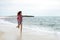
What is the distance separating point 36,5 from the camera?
17.1ft

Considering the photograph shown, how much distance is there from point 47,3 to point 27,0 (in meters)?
0.87

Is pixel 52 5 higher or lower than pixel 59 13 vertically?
higher

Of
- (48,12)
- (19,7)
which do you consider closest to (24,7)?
(19,7)

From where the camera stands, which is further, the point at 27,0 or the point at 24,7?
the point at 24,7

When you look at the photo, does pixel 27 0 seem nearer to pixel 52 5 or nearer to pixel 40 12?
pixel 40 12

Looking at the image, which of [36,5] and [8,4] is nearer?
[8,4]

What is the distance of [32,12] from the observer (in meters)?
5.10

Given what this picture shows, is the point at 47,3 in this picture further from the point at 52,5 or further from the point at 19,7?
the point at 19,7

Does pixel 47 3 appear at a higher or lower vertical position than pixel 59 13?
higher

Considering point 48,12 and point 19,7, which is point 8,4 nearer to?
point 19,7

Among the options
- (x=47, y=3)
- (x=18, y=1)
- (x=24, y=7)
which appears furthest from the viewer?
(x=47, y=3)

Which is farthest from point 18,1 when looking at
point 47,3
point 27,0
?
point 47,3

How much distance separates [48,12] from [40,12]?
0.30m

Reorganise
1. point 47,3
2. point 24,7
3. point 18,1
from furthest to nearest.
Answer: point 47,3, point 24,7, point 18,1
